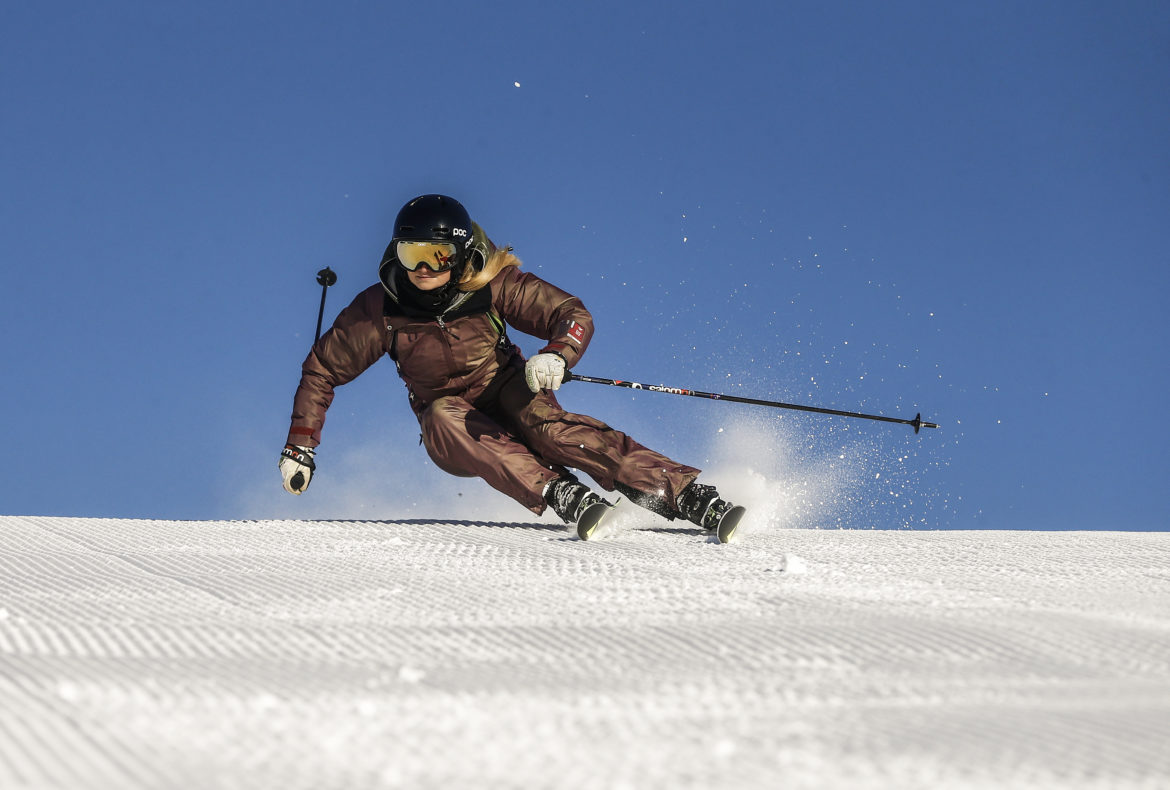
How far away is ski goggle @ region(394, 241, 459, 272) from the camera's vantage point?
371cm

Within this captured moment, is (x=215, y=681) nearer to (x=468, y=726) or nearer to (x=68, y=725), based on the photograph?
(x=68, y=725)

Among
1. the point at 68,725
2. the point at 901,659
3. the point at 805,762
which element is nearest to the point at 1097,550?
the point at 901,659

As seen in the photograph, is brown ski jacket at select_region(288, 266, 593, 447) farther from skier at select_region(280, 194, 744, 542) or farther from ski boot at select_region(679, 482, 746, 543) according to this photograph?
ski boot at select_region(679, 482, 746, 543)

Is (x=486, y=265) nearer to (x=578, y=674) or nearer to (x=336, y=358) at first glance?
(x=336, y=358)

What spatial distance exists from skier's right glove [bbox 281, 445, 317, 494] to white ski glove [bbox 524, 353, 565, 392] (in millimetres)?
975

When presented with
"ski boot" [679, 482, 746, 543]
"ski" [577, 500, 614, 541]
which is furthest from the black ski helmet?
"ski boot" [679, 482, 746, 543]

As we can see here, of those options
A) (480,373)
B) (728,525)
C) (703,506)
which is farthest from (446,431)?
(728,525)

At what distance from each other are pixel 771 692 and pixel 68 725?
0.87 m

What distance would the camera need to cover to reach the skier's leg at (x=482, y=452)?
146 inches

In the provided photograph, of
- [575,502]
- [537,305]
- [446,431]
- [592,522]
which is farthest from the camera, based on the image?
[537,305]

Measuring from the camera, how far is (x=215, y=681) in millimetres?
1377

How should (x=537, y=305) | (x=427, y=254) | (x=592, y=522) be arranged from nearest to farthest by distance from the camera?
(x=592, y=522) → (x=427, y=254) → (x=537, y=305)

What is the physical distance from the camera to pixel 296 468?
391 centimetres

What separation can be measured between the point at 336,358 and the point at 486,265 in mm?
708
